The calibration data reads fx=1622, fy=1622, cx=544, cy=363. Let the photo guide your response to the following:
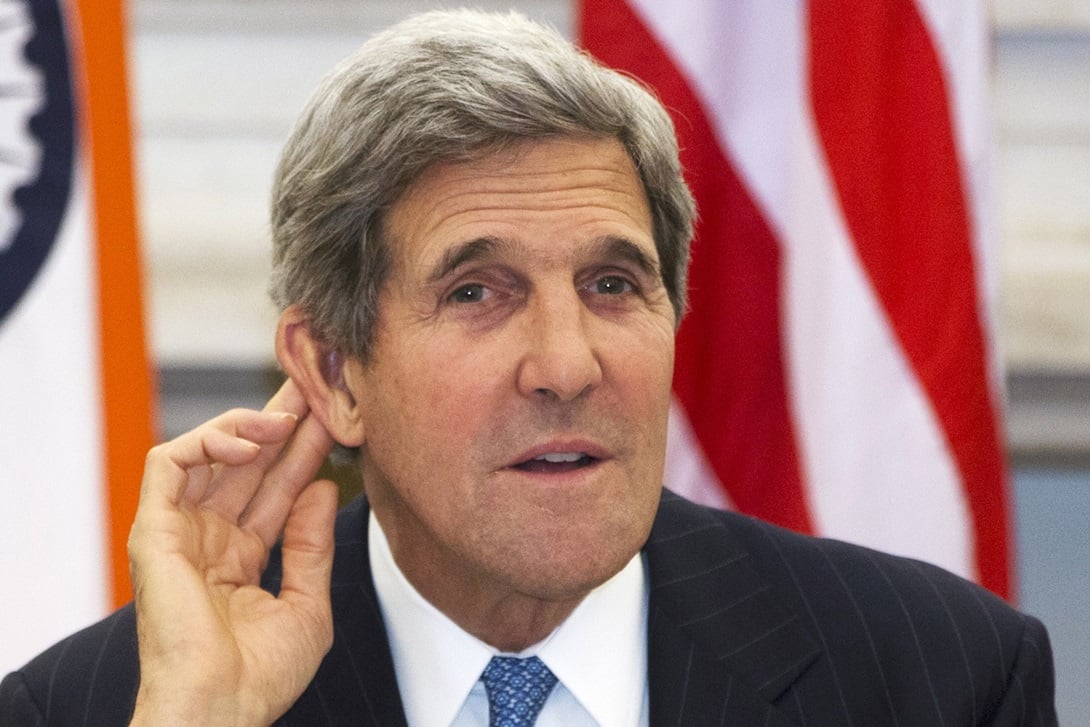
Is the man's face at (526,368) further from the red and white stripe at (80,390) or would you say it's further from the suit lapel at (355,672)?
the red and white stripe at (80,390)

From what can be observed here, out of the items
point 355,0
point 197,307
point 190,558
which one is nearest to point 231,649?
point 190,558

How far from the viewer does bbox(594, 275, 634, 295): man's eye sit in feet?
7.94

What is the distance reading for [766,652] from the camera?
2.52 metres

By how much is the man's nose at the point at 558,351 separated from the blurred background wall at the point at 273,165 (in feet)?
7.79

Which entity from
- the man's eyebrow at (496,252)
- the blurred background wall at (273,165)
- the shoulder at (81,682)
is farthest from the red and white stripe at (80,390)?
the blurred background wall at (273,165)

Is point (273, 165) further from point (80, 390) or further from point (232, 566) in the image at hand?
point (232, 566)

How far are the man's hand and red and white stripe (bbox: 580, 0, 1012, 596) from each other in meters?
1.12

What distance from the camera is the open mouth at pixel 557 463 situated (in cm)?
229

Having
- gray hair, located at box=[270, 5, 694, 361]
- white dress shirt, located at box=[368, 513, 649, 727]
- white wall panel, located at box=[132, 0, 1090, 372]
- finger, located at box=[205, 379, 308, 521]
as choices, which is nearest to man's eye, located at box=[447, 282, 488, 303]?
gray hair, located at box=[270, 5, 694, 361]

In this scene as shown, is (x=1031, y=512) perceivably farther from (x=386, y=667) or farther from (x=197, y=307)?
(x=386, y=667)

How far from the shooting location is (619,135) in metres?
2.47

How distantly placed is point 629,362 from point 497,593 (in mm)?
418

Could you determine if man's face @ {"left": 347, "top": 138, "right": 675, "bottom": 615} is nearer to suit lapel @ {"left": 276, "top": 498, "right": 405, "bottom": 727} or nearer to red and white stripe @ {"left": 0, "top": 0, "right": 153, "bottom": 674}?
suit lapel @ {"left": 276, "top": 498, "right": 405, "bottom": 727}

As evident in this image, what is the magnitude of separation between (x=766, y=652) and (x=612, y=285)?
62 centimetres
